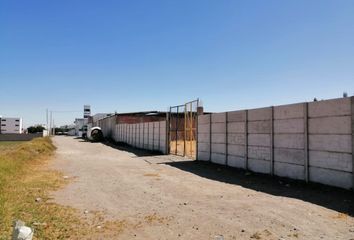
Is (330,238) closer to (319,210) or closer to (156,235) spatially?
(319,210)

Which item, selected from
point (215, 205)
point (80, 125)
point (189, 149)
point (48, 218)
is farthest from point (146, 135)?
point (80, 125)

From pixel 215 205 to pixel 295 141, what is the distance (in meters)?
4.75

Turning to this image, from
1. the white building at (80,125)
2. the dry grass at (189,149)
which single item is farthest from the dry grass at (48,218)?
the white building at (80,125)

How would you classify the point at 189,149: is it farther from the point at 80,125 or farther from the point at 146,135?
the point at 80,125

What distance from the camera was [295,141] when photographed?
1254cm

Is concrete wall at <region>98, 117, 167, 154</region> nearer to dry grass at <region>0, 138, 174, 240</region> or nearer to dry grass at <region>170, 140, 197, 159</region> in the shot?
dry grass at <region>170, 140, 197, 159</region>

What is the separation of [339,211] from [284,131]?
5106 mm

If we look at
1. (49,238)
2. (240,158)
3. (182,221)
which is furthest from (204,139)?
(49,238)

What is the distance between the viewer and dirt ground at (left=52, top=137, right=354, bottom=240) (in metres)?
6.73

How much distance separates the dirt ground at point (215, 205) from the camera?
673cm

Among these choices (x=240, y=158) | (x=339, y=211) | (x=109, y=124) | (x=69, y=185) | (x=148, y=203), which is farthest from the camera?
(x=109, y=124)

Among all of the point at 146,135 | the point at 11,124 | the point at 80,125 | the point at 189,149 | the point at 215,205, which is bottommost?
the point at 215,205

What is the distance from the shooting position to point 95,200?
9.84 m

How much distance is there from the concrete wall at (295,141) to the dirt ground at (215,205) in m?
0.49
